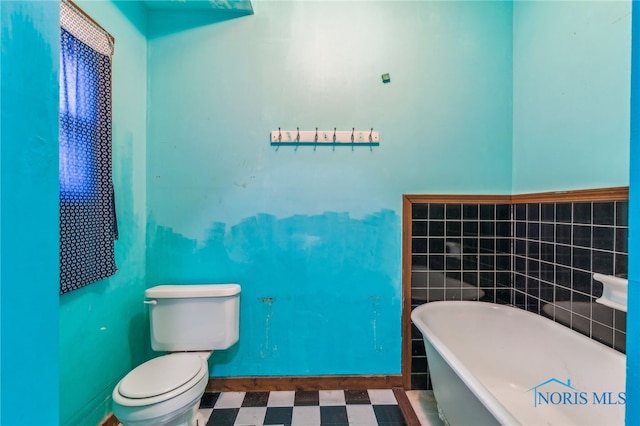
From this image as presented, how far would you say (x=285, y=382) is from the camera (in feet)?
5.98

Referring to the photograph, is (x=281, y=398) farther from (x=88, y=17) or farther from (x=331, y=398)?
(x=88, y=17)

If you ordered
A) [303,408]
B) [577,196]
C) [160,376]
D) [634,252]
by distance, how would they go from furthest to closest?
[303,408], [577,196], [160,376], [634,252]

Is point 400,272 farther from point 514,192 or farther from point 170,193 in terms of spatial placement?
point 170,193

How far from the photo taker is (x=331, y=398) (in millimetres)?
1741

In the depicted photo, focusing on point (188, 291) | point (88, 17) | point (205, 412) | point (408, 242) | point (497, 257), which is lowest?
point (205, 412)

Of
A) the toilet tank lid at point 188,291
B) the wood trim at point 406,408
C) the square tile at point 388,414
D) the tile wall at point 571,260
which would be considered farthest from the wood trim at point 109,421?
the tile wall at point 571,260

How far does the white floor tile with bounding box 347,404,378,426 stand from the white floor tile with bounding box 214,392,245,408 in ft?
2.21

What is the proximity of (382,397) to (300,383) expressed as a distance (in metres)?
0.53

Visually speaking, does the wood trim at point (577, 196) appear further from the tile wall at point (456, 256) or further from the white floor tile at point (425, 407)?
the white floor tile at point (425, 407)

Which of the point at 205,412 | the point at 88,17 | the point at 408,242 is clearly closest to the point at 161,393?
the point at 205,412

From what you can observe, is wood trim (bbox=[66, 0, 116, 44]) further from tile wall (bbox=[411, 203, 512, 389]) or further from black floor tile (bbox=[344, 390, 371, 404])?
black floor tile (bbox=[344, 390, 371, 404])

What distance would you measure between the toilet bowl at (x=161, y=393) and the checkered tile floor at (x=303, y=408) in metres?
0.26

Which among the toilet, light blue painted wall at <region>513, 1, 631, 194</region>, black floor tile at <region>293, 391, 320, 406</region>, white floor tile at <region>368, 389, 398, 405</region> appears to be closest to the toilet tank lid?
the toilet

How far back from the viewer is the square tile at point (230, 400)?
1.69m
